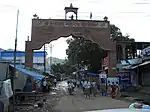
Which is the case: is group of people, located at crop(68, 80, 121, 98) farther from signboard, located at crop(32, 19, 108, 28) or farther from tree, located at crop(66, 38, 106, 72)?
tree, located at crop(66, 38, 106, 72)

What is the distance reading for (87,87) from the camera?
34156 millimetres

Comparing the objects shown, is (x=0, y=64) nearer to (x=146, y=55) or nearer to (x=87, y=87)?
(x=87, y=87)

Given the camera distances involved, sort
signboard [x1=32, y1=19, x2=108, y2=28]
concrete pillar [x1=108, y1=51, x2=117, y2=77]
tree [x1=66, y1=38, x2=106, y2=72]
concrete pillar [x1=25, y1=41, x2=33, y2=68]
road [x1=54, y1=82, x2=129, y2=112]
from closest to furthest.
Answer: road [x1=54, y1=82, x2=129, y2=112] → concrete pillar [x1=25, y1=41, x2=33, y2=68] → signboard [x1=32, y1=19, x2=108, y2=28] → concrete pillar [x1=108, y1=51, x2=117, y2=77] → tree [x1=66, y1=38, x2=106, y2=72]

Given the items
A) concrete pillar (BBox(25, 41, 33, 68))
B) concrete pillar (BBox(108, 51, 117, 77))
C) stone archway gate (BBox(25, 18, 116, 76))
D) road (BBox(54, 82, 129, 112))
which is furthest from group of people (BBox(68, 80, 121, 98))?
road (BBox(54, 82, 129, 112))

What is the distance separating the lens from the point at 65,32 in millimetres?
37281

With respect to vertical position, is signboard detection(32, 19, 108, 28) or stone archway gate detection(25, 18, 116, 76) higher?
signboard detection(32, 19, 108, 28)

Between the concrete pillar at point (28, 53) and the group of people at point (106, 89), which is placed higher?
the concrete pillar at point (28, 53)

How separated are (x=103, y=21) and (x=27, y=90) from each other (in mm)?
13725

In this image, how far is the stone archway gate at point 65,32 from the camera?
1470 inches

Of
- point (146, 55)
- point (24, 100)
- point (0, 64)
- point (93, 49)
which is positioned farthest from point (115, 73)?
point (0, 64)

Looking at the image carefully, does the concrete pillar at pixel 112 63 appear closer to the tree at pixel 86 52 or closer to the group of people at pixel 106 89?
the group of people at pixel 106 89

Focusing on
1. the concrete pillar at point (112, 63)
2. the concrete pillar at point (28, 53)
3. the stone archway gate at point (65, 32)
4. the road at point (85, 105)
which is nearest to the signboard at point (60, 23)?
the stone archway gate at point (65, 32)

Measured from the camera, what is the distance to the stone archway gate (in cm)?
3734

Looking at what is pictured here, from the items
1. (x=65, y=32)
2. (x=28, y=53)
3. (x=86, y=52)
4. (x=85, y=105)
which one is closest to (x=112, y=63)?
(x=65, y=32)
